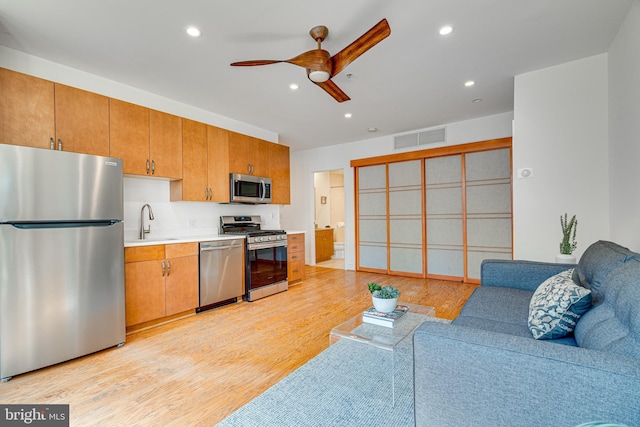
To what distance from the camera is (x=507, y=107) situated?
13.7 ft

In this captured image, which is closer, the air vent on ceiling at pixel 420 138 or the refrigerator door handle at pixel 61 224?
the refrigerator door handle at pixel 61 224

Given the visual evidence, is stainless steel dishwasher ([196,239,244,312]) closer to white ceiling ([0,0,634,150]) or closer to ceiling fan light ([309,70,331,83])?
white ceiling ([0,0,634,150])

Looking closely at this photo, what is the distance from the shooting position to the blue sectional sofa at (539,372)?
86 centimetres

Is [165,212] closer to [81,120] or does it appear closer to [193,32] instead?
[81,120]

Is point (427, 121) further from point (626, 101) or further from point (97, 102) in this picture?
point (97, 102)

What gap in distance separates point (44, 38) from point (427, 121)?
4632 millimetres

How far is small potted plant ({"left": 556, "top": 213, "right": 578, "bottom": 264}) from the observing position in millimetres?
2662

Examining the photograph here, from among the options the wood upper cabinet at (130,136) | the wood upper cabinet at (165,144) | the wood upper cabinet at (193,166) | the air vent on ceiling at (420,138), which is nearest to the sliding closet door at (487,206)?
the air vent on ceiling at (420,138)

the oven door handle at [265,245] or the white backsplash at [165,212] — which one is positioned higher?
the white backsplash at [165,212]

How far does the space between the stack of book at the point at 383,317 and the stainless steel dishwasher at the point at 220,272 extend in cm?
212

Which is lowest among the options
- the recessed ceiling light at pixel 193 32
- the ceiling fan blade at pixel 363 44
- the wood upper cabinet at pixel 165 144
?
the wood upper cabinet at pixel 165 144

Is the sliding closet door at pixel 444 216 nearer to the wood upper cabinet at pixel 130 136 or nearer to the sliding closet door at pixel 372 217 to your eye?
the sliding closet door at pixel 372 217

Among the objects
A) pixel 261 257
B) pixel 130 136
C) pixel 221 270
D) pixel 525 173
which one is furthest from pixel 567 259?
pixel 130 136

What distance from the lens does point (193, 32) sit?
2346 millimetres
